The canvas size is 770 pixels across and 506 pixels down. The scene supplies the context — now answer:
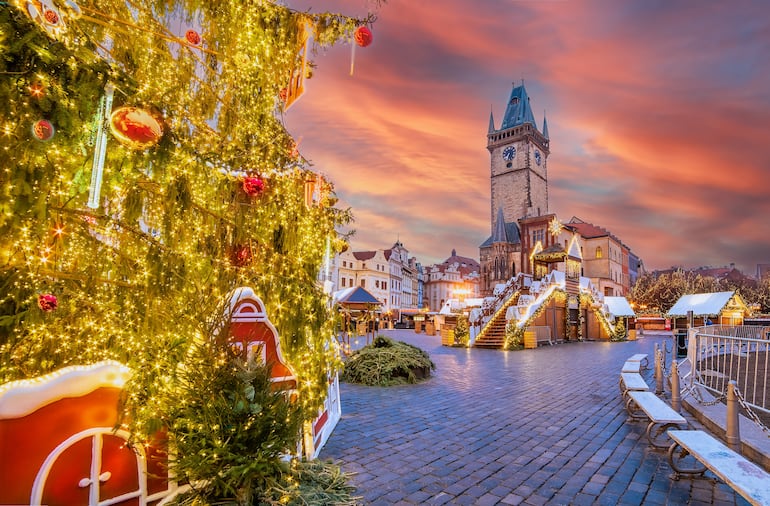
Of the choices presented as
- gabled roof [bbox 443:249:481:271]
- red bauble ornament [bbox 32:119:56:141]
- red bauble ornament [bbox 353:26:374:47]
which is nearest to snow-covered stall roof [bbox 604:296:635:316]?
red bauble ornament [bbox 353:26:374:47]

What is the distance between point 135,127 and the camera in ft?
9.11

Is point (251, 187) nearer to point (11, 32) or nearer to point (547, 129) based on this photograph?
point (11, 32)

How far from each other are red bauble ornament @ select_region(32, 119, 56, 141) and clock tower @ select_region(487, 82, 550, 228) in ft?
213

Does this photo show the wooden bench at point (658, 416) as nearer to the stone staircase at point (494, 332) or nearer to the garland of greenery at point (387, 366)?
the garland of greenery at point (387, 366)

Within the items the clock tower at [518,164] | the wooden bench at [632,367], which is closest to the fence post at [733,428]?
the wooden bench at [632,367]

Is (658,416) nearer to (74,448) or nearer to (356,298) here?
(74,448)

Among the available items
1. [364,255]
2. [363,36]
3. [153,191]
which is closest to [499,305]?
[363,36]

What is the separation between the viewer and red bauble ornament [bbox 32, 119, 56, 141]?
2420 mm

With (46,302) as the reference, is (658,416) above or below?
below

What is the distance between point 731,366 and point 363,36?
7.89 meters

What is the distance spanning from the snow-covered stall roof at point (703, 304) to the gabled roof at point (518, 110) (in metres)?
60.2

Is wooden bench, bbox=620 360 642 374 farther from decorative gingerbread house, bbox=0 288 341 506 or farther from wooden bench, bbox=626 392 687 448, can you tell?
decorative gingerbread house, bbox=0 288 341 506

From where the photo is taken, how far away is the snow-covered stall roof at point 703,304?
58.8ft

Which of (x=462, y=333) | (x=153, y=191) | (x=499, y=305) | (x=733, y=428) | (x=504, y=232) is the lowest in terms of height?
(x=462, y=333)
